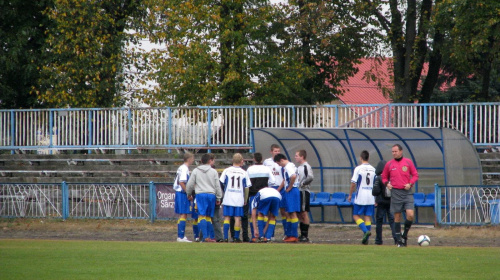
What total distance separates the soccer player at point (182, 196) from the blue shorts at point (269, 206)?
164 centimetres

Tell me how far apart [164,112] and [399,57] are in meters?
13.4

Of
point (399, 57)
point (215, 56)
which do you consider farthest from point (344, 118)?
point (399, 57)

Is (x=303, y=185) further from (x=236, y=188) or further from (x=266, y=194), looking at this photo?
(x=236, y=188)

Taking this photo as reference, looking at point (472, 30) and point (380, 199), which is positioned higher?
point (472, 30)

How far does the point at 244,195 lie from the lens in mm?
16203

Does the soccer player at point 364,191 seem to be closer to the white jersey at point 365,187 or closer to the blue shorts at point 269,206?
the white jersey at point 365,187

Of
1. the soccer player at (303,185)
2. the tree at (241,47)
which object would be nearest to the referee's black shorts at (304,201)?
the soccer player at (303,185)

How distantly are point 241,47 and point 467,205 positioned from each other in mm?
14363

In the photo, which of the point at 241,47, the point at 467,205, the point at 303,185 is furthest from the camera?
the point at 241,47

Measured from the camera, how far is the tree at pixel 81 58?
33.1m

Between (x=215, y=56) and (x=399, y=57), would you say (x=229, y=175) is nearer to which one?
(x=215, y=56)

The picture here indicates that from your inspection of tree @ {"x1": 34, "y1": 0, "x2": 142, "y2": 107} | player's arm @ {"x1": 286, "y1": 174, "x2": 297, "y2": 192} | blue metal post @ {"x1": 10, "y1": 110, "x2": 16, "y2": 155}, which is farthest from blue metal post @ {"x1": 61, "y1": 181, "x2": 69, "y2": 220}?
tree @ {"x1": 34, "y1": 0, "x2": 142, "y2": 107}

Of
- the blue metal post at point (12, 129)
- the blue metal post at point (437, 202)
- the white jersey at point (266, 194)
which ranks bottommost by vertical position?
the blue metal post at point (437, 202)

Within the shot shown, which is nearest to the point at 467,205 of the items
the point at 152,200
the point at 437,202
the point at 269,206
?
the point at 437,202
